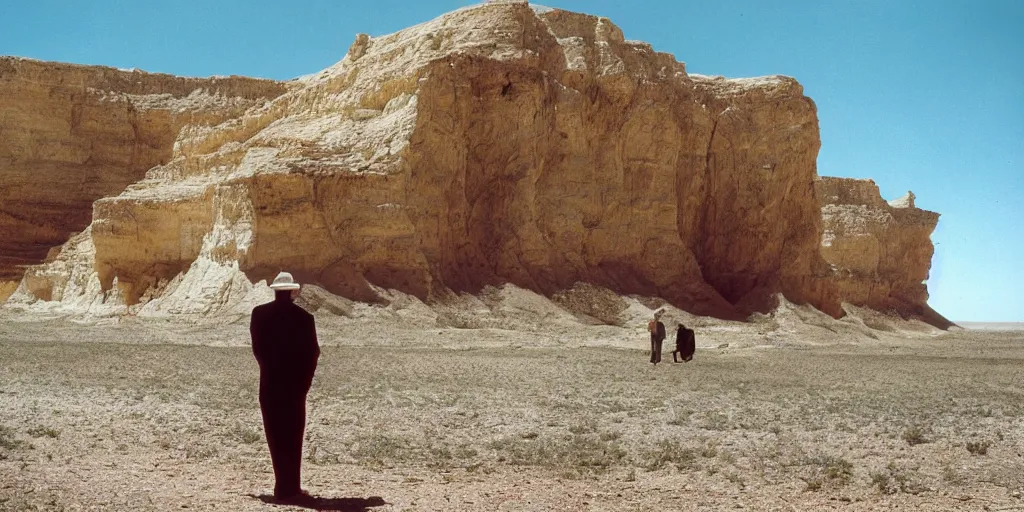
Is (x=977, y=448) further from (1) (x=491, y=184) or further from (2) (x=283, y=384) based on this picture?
(1) (x=491, y=184)

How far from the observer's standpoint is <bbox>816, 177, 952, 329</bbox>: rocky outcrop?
60000mm

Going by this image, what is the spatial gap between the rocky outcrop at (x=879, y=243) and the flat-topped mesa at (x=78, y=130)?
34.7 meters

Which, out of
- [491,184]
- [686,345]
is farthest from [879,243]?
[686,345]

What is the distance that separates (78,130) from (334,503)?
158 feet

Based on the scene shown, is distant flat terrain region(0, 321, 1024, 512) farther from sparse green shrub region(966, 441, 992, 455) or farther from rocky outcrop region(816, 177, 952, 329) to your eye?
rocky outcrop region(816, 177, 952, 329)

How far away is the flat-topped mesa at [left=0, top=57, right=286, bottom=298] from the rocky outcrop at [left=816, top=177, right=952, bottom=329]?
34.7 m

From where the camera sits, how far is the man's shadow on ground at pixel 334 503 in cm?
715

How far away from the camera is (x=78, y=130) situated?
1967 inches

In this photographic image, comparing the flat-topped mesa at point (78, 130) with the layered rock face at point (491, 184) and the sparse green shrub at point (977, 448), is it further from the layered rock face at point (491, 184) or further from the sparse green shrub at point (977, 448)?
the sparse green shrub at point (977, 448)

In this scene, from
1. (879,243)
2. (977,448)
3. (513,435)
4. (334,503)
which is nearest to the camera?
(334,503)

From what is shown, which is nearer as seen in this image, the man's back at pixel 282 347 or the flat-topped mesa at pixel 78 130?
the man's back at pixel 282 347

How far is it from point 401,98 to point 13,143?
2616 cm

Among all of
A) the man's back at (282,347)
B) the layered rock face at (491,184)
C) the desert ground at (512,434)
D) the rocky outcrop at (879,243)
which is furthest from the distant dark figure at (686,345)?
the rocky outcrop at (879,243)

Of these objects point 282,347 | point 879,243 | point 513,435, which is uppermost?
point 879,243
